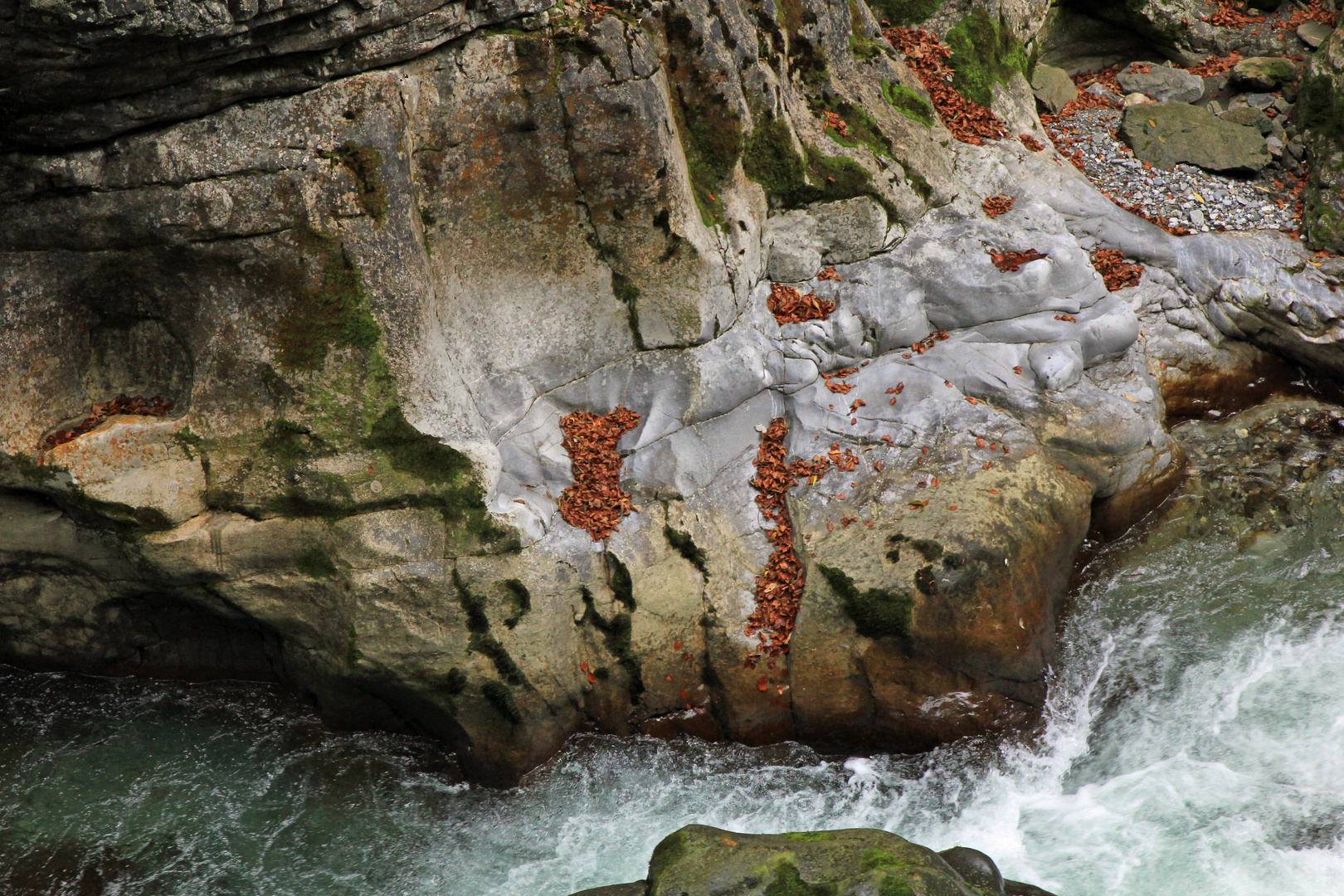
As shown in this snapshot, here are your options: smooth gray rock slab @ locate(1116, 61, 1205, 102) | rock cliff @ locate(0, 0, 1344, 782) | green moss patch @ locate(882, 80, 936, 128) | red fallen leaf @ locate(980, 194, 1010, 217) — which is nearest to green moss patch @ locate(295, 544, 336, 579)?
rock cliff @ locate(0, 0, 1344, 782)

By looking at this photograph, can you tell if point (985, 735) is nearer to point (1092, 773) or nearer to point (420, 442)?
point (1092, 773)

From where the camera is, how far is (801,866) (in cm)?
628

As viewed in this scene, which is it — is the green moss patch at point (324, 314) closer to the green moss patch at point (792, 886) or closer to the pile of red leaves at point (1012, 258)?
the green moss patch at point (792, 886)

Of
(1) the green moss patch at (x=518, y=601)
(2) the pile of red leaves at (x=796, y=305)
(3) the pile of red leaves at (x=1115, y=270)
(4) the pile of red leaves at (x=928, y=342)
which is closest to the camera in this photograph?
(1) the green moss patch at (x=518, y=601)

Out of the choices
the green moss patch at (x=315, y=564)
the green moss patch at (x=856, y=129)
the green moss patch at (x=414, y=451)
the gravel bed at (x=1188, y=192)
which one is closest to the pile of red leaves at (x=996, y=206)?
the green moss patch at (x=856, y=129)

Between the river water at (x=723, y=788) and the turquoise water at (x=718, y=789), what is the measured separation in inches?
0.8

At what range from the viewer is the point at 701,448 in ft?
32.1

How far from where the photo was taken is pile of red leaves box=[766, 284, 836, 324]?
1043cm

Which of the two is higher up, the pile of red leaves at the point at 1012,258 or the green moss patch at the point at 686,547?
the pile of red leaves at the point at 1012,258

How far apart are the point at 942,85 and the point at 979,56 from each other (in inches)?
31.8

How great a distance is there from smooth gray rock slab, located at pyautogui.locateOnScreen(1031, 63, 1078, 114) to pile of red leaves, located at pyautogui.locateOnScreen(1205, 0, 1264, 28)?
2.70 meters

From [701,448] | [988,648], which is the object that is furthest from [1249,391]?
[701,448]

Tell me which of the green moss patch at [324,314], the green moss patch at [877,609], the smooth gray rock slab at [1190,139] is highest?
the smooth gray rock slab at [1190,139]

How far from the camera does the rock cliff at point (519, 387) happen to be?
7852 millimetres
